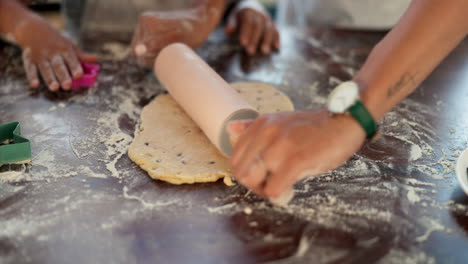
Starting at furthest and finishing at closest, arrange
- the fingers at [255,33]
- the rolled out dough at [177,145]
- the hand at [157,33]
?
the fingers at [255,33]
the hand at [157,33]
the rolled out dough at [177,145]

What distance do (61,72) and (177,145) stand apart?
0.70m

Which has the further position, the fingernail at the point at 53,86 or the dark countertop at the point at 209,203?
the fingernail at the point at 53,86

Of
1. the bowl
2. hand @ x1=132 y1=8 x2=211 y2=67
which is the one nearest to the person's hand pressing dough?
hand @ x1=132 y1=8 x2=211 y2=67

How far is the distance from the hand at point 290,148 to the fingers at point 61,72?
924 mm

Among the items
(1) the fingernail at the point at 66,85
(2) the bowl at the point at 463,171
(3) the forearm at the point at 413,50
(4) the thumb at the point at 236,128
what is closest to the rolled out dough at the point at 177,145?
(4) the thumb at the point at 236,128

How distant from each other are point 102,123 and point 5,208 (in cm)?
47

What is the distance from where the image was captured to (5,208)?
1.16 metres

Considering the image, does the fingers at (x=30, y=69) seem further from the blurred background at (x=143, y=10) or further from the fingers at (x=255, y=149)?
the fingers at (x=255, y=149)

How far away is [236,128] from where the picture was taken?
1199 mm

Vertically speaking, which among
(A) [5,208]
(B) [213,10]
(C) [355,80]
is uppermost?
(C) [355,80]

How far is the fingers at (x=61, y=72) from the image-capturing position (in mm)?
1738

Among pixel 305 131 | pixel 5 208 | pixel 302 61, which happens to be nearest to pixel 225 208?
pixel 305 131

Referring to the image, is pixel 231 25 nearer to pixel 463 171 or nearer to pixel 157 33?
pixel 157 33

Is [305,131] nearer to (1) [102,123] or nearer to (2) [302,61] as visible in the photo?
(1) [102,123]
